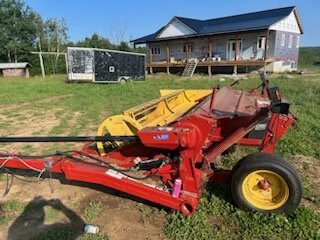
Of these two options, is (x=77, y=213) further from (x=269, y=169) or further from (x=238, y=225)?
(x=269, y=169)

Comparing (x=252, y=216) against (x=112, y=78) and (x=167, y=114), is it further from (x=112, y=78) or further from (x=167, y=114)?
(x=112, y=78)

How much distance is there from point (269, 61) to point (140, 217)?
77.5 ft

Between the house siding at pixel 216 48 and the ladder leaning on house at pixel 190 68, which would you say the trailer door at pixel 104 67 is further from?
the house siding at pixel 216 48

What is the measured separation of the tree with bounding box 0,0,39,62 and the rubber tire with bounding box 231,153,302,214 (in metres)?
43.5

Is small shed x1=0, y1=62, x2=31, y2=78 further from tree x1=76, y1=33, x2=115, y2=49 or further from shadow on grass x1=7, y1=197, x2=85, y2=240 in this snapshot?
shadow on grass x1=7, y1=197, x2=85, y2=240

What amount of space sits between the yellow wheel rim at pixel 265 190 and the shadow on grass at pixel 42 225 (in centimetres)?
172

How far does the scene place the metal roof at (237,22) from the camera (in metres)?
25.2

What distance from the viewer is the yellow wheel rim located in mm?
3316

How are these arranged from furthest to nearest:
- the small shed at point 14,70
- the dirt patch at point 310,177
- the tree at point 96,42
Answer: the tree at point 96,42, the small shed at point 14,70, the dirt patch at point 310,177

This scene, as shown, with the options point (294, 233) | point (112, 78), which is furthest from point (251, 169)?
point (112, 78)

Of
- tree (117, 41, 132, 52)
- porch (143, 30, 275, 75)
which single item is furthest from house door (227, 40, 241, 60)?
tree (117, 41, 132, 52)

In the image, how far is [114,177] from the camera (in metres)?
3.33

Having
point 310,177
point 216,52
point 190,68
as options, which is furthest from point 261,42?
point 310,177

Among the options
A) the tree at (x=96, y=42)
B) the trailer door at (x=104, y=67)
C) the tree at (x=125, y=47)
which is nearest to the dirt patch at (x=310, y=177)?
the trailer door at (x=104, y=67)
